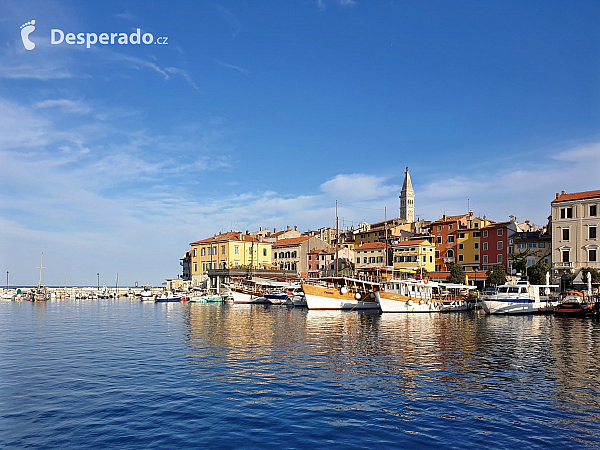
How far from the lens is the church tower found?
19025cm

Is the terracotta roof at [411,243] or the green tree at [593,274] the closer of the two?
the green tree at [593,274]

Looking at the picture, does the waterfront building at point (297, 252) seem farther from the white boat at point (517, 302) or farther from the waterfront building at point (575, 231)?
the white boat at point (517, 302)

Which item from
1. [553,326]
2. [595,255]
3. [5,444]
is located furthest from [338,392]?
[595,255]

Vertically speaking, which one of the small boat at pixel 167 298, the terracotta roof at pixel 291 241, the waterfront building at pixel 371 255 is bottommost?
the small boat at pixel 167 298

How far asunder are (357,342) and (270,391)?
1436cm

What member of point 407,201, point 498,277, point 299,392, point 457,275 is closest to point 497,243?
point 457,275

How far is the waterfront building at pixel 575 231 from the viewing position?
229 ft

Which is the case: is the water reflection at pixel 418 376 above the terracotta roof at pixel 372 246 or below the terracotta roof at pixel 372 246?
below

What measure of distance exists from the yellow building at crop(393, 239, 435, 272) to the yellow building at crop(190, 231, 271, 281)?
2964 centimetres

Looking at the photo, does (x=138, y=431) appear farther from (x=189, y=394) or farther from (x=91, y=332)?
(x=91, y=332)

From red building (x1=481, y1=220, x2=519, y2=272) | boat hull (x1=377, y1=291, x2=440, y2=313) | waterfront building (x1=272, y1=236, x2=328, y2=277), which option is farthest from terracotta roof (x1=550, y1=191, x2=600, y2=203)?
waterfront building (x1=272, y1=236, x2=328, y2=277)

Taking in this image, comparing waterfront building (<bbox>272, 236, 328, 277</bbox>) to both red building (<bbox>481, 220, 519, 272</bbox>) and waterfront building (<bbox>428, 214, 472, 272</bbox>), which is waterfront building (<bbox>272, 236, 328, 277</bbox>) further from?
red building (<bbox>481, 220, 519, 272</bbox>)

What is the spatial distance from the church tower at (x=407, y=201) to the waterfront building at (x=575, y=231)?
115 meters

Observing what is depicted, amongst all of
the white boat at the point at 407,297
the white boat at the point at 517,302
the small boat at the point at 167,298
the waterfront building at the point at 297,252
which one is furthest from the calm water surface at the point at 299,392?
the waterfront building at the point at 297,252
